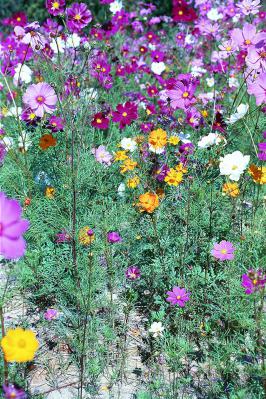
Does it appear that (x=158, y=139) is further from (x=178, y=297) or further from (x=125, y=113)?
(x=178, y=297)

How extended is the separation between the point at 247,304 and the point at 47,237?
973mm

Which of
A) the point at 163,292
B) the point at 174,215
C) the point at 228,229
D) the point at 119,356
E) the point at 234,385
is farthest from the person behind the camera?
the point at 174,215

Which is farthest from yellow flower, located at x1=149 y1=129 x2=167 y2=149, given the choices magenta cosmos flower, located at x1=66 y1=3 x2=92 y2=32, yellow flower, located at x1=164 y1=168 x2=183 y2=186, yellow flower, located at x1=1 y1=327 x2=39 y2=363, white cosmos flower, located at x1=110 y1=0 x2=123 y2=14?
white cosmos flower, located at x1=110 y1=0 x2=123 y2=14

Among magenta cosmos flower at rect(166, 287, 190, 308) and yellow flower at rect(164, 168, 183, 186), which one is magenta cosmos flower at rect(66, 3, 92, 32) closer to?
yellow flower at rect(164, 168, 183, 186)

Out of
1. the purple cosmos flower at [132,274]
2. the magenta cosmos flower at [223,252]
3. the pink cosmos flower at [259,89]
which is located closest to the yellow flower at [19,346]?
the purple cosmos flower at [132,274]

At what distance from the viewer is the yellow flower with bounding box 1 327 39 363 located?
1306mm

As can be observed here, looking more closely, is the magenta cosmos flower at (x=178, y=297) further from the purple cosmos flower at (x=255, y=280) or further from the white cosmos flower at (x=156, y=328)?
the purple cosmos flower at (x=255, y=280)

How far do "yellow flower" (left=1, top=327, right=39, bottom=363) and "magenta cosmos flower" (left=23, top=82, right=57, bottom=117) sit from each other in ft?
3.92

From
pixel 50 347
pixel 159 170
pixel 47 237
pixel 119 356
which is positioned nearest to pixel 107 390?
pixel 119 356

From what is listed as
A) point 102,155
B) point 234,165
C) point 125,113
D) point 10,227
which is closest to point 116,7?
point 125,113

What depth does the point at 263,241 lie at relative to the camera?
2084mm

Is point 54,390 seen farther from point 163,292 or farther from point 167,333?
point 163,292

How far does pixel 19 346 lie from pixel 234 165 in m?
1.18

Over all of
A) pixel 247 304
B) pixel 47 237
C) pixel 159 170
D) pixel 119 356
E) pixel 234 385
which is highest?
pixel 159 170
